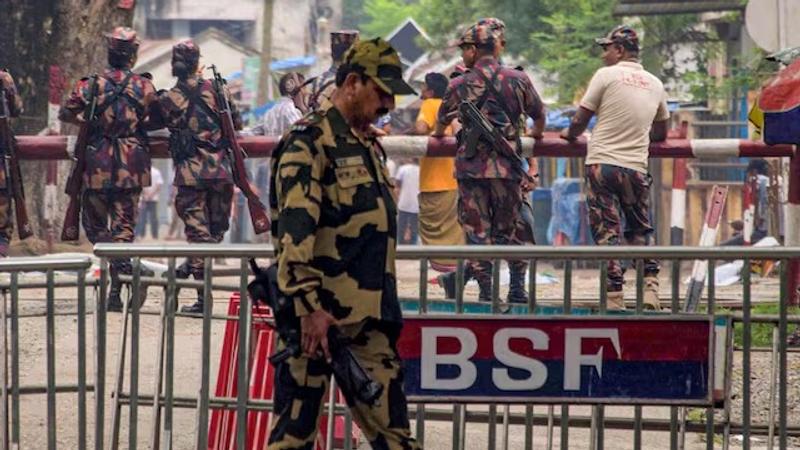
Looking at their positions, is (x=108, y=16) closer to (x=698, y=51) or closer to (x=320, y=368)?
(x=320, y=368)

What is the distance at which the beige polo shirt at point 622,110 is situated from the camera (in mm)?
12688

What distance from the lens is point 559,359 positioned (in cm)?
685

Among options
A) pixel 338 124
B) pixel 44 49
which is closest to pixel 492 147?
pixel 338 124

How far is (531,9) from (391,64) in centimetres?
3488

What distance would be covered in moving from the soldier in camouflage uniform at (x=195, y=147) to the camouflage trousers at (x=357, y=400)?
7.80m

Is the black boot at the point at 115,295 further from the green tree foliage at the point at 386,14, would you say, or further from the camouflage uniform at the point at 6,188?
the green tree foliage at the point at 386,14

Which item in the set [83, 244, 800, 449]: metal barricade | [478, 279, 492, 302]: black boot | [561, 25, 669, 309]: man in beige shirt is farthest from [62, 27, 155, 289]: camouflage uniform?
[83, 244, 800, 449]: metal barricade

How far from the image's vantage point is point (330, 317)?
6.06m

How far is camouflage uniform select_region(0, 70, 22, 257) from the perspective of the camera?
13500mm

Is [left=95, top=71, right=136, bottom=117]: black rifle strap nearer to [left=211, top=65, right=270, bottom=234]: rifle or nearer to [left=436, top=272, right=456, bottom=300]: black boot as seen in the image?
[left=211, top=65, right=270, bottom=234]: rifle

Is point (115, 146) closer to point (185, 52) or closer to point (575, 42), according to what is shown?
point (185, 52)

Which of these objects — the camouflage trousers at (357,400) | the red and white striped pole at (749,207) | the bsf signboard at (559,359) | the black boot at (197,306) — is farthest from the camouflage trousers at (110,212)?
the red and white striped pole at (749,207)

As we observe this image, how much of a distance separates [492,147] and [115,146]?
101 inches

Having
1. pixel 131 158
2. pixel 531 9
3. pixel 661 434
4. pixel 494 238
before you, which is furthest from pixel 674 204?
pixel 531 9
